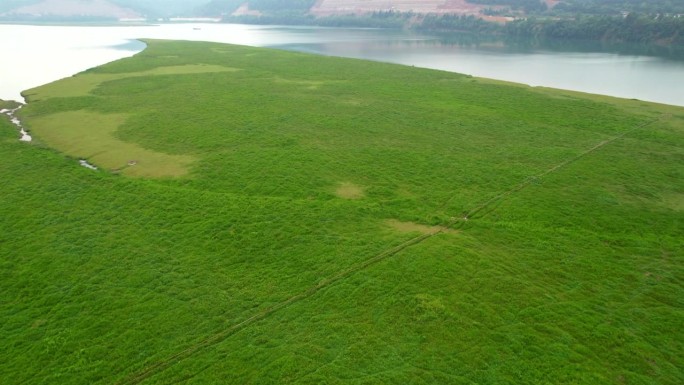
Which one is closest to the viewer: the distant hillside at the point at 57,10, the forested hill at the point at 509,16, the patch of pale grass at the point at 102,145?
the patch of pale grass at the point at 102,145

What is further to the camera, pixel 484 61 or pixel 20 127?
pixel 484 61

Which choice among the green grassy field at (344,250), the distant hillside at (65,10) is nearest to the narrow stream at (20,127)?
the green grassy field at (344,250)

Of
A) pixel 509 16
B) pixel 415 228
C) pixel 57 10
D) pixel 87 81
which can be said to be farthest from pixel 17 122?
pixel 57 10

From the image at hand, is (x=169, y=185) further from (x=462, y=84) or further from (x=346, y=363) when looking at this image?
(x=462, y=84)

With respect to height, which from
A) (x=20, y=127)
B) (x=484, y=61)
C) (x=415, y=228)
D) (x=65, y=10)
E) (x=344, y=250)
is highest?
(x=65, y=10)

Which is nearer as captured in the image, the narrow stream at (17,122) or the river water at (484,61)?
the narrow stream at (17,122)

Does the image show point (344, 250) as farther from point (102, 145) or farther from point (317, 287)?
point (102, 145)

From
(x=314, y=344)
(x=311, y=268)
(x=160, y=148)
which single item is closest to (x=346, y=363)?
(x=314, y=344)

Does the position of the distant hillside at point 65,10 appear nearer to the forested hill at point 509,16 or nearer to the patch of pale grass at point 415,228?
the forested hill at point 509,16
